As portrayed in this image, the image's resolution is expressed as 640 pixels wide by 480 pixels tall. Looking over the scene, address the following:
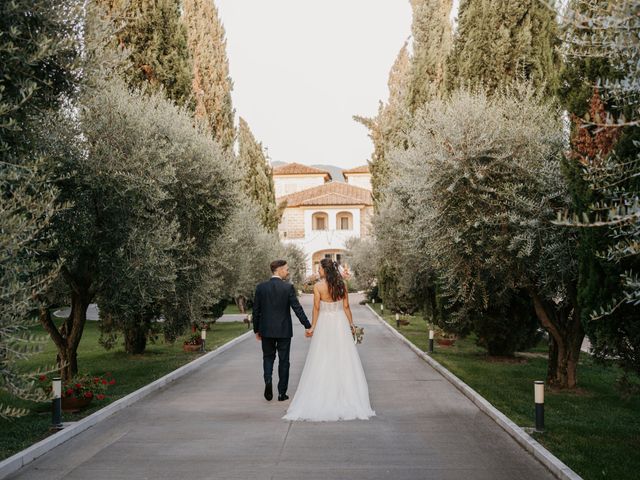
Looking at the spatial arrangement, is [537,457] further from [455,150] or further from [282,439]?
[455,150]

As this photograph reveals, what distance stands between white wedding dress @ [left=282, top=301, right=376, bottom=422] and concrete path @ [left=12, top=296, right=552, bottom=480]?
33 centimetres

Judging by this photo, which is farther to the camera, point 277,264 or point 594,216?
point 277,264

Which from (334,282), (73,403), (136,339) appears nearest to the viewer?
(73,403)

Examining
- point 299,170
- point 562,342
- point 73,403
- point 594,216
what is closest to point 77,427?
point 73,403

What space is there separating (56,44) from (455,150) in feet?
23.5

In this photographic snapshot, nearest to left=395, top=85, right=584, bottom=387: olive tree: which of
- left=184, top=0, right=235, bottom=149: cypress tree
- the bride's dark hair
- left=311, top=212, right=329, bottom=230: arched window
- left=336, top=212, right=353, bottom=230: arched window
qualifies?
the bride's dark hair

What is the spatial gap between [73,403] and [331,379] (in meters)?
3.86

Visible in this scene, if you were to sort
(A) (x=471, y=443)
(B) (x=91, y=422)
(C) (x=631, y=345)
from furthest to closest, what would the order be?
(B) (x=91, y=422) < (C) (x=631, y=345) < (A) (x=471, y=443)

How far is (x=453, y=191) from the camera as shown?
Answer: 1192 centimetres

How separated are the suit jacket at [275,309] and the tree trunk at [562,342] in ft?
16.3

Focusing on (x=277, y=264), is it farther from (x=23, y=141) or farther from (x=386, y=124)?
(x=386, y=124)

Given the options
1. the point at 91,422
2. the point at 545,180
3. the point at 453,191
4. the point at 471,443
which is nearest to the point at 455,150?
the point at 453,191

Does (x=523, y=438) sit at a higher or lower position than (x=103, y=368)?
higher

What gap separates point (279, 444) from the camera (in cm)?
780
